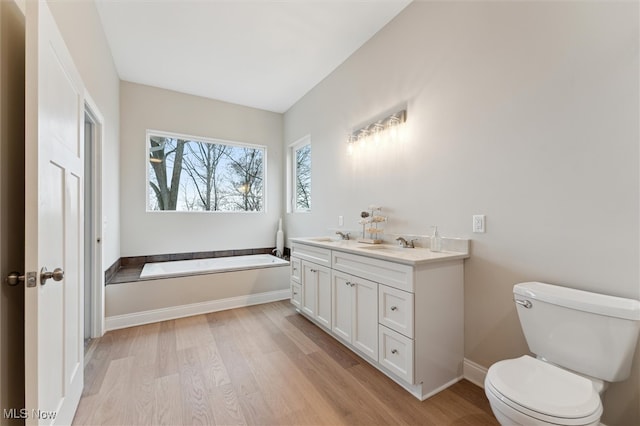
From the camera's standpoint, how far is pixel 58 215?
124 cm

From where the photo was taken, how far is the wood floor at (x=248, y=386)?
1508 millimetres

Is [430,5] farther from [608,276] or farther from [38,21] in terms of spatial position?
[38,21]

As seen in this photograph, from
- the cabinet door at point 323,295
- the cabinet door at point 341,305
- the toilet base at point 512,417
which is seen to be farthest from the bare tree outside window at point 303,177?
the toilet base at point 512,417

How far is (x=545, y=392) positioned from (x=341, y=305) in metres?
1.38

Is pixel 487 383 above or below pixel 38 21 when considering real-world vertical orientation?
below

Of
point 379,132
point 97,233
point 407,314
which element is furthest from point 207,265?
point 407,314

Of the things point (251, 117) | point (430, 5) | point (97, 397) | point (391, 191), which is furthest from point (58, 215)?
point (251, 117)

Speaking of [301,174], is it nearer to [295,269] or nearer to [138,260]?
Result: [295,269]

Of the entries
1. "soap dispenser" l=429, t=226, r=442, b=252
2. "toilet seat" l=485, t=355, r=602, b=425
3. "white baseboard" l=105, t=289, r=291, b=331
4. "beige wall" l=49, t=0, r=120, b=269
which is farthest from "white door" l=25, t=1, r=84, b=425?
"soap dispenser" l=429, t=226, r=442, b=252

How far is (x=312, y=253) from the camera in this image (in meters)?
2.69

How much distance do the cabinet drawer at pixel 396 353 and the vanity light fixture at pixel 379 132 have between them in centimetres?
159

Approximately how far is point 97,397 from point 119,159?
2769 mm

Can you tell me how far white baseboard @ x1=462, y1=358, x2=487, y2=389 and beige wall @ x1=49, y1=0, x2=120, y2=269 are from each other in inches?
122

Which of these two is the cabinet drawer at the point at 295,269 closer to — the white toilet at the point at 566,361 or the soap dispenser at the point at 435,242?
the soap dispenser at the point at 435,242
